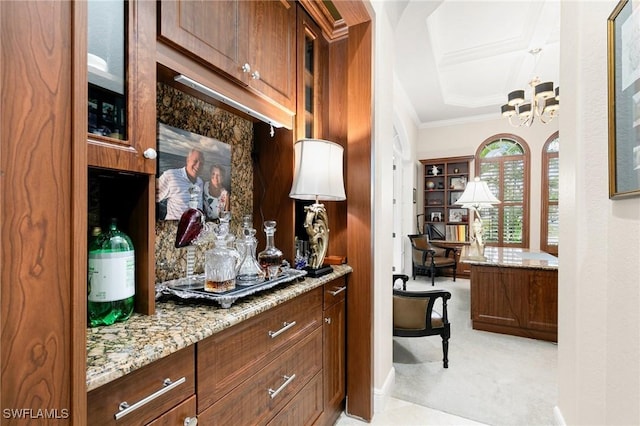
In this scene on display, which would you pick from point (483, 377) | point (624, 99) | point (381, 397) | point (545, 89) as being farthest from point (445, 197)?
point (624, 99)

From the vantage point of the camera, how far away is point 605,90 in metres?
1.24

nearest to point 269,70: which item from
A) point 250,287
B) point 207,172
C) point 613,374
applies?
point 207,172

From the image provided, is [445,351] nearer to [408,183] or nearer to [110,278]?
[110,278]

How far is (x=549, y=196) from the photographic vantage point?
5473 mm

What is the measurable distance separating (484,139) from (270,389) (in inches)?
253

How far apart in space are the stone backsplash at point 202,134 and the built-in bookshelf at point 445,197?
5.32 metres

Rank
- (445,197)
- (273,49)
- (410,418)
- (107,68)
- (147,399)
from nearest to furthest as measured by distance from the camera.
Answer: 1. (147,399)
2. (107,68)
3. (273,49)
4. (410,418)
5. (445,197)

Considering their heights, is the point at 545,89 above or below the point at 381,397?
above

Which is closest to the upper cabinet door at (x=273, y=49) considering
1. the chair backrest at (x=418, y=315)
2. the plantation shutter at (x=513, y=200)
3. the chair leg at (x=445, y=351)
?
the chair backrest at (x=418, y=315)

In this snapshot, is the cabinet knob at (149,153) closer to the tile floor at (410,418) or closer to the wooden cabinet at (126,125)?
the wooden cabinet at (126,125)

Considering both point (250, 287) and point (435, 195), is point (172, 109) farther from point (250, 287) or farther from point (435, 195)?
point (435, 195)

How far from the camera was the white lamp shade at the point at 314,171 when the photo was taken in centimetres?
159

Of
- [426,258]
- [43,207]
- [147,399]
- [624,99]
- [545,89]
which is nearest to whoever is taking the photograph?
[43,207]

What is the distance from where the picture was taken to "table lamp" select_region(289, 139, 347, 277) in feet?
5.22
